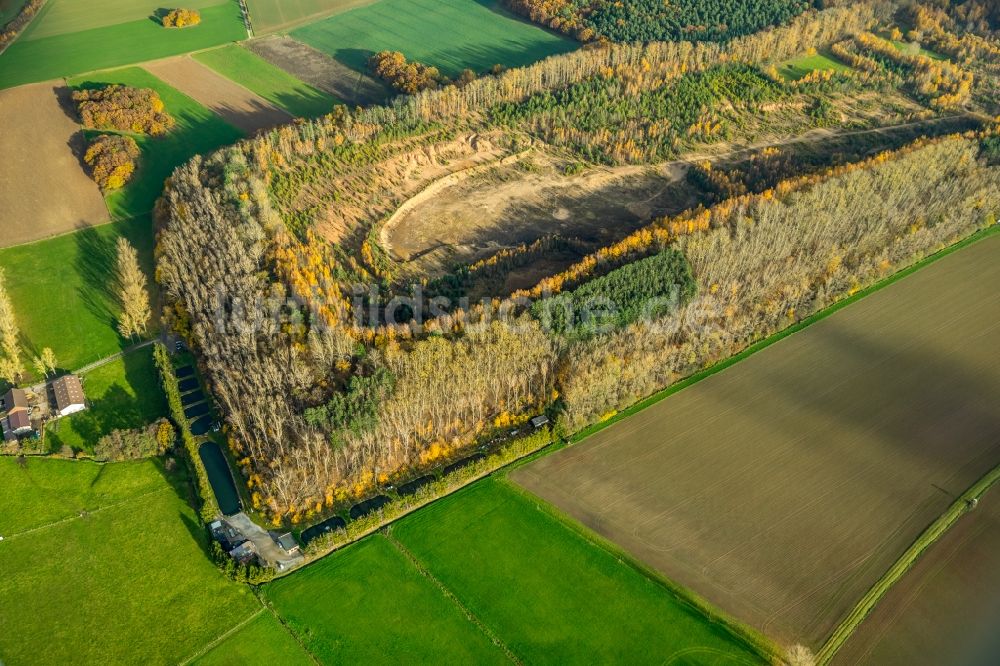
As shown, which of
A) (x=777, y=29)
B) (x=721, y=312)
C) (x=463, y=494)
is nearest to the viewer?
(x=463, y=494)

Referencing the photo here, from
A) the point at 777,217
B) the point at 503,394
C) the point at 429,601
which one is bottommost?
the point at 429,601

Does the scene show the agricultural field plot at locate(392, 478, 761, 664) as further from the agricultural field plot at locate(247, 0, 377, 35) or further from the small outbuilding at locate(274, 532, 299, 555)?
the agricultural field plot at locate(247, 0, 377, 35)

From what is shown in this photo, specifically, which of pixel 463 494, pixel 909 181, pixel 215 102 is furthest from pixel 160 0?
pixel 909 181

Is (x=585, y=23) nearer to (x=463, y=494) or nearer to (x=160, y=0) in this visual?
(x=160, y=0)

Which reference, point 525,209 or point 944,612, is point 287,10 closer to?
point 525,209

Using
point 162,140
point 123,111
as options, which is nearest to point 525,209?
point 162,140

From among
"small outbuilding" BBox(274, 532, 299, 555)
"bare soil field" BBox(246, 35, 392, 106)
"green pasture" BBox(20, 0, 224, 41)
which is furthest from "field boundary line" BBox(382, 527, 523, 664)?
"green pasture" BBox(20, 0, 224, 41)
